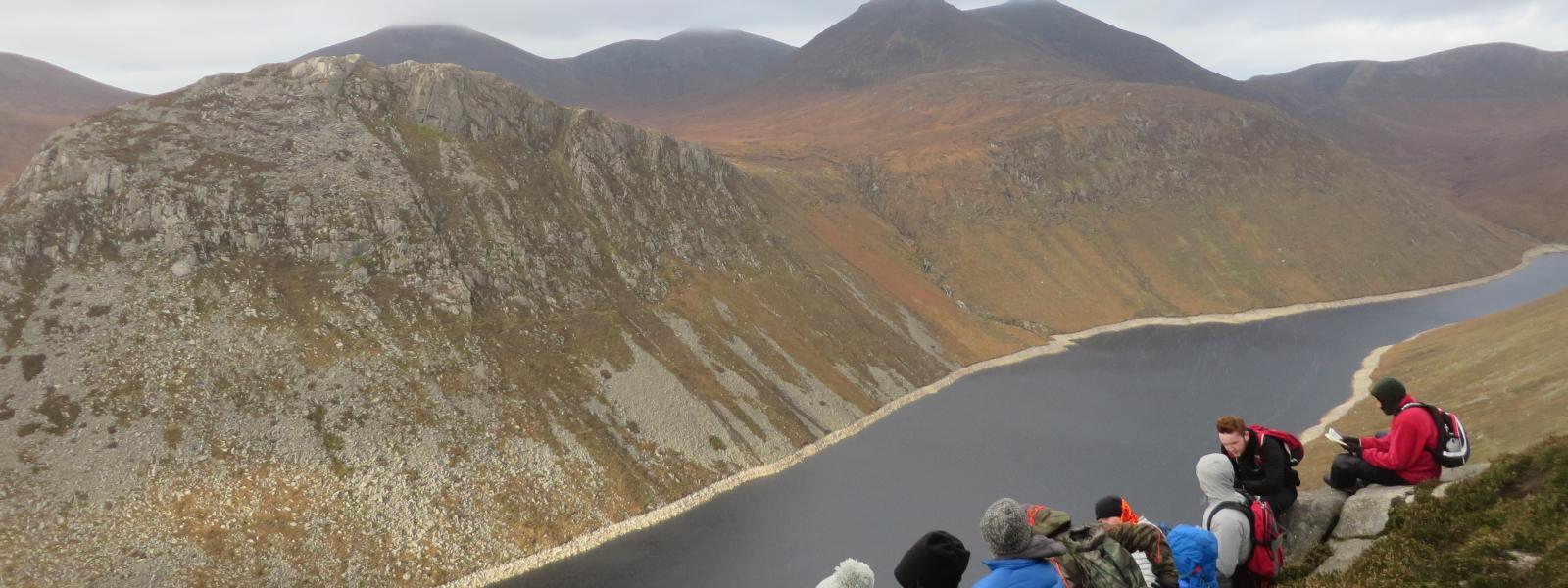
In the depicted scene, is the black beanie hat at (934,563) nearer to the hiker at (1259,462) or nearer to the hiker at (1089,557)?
the hiker at (1089,557)

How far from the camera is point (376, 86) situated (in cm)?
7125

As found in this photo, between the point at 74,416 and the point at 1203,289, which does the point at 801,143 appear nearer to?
the point at 1203,289

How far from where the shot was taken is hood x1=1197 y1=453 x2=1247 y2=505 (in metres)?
9.52

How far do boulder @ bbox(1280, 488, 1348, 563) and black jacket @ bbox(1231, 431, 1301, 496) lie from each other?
3.00ft

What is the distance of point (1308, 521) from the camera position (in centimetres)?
1088

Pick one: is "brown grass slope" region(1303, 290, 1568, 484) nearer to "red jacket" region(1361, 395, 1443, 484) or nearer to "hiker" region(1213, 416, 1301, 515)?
"red jacket" region(1361, 395, 1443, 484)

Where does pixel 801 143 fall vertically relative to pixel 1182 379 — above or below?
above

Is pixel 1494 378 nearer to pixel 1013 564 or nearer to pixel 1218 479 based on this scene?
pixel 1218 479

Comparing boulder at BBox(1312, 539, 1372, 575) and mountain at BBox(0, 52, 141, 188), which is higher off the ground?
mountain at BBox(0, 52, 141, 188)

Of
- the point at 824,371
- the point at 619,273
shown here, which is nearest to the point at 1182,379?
the point at 824,371

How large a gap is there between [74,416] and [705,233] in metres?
54.9

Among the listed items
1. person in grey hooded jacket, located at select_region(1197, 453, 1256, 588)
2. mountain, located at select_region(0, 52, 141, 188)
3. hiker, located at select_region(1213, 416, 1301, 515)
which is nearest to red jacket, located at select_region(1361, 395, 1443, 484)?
hiker, located at select_region(1213, 416, 1301, 515)

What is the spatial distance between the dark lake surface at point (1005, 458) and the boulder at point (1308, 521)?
46.3ft

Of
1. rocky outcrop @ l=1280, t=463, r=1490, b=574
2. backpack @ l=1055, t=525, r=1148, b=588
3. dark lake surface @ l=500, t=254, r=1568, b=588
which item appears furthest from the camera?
dark lake surface @ l=500, t=254, r=1568, b=588
